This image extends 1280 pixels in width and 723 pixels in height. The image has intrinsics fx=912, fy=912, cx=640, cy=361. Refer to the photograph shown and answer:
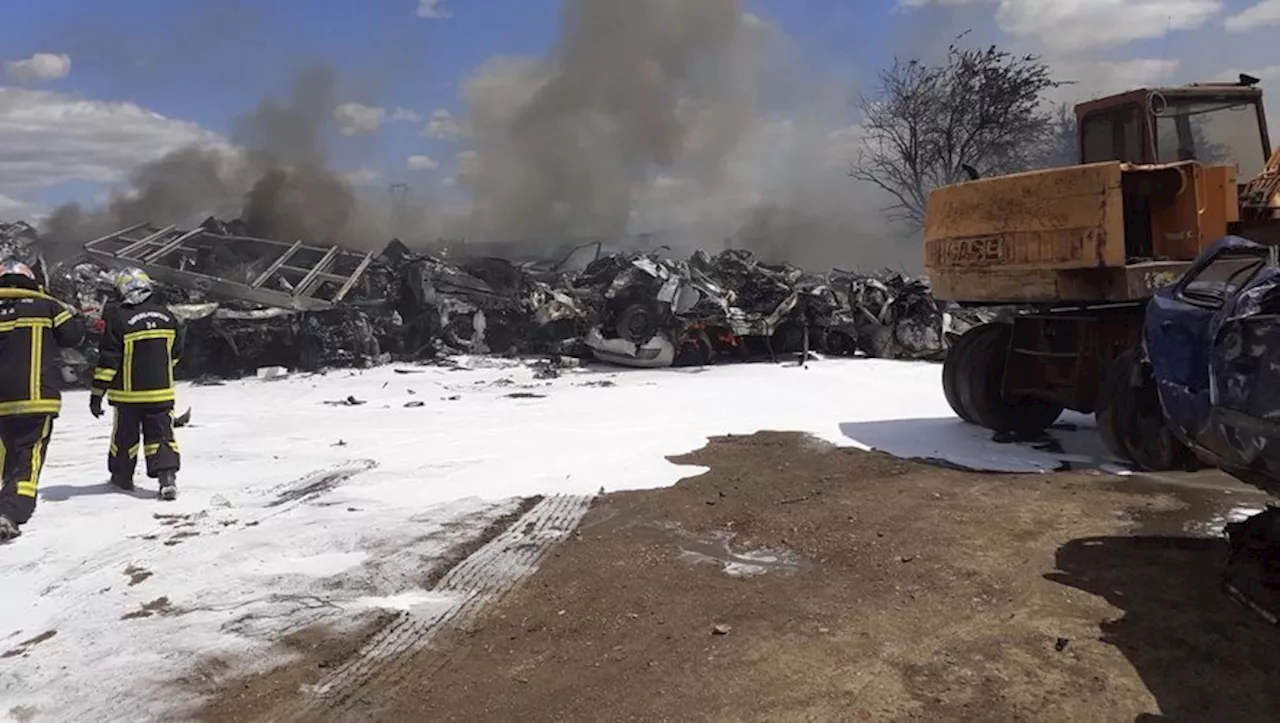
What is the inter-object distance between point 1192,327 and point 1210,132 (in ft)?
12.4

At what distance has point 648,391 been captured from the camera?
10695 millimetres

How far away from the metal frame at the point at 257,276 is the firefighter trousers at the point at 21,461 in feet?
25.3

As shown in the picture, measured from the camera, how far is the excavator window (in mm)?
6797

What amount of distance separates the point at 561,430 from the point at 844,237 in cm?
2618

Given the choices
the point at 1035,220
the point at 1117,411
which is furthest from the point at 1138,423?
the point at 1035,220

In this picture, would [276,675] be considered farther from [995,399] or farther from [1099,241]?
[995,399]

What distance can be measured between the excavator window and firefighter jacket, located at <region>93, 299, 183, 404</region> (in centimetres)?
703

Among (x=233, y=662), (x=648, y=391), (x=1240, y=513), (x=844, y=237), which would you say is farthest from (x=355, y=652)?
(x=844, y=237)

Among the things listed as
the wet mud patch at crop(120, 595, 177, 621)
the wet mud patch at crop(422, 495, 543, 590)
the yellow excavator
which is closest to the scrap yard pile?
the yellow excavator

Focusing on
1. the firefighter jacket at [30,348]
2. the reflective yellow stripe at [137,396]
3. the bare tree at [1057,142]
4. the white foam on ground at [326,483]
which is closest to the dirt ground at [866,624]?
the white foam on ground at [326,483]

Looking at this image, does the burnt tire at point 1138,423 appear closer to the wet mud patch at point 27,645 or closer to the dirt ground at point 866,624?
the dirt ground at point 866,624

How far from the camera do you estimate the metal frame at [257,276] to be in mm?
12742

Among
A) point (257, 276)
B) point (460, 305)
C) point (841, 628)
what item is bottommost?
point (841, 628)

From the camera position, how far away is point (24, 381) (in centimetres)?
532
